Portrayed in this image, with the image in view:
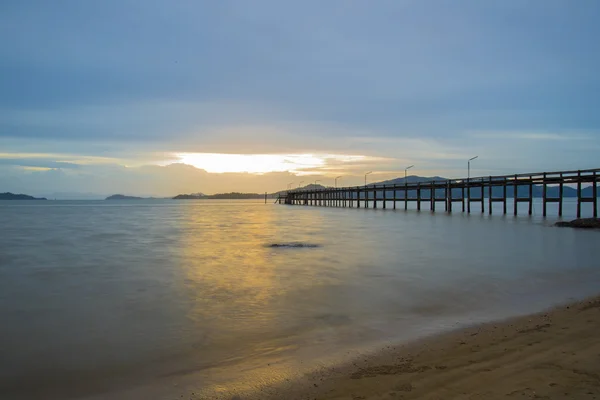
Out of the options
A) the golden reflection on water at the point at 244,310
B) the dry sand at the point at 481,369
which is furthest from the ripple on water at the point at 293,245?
the dry sand at the point at 481,369

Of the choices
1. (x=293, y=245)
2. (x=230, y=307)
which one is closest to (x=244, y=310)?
(x=230, y=307)

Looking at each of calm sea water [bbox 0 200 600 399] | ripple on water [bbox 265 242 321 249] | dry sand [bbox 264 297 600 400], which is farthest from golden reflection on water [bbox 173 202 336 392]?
ripple on water [bbox 265 242 321 249]

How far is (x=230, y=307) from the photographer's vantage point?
8484 mm

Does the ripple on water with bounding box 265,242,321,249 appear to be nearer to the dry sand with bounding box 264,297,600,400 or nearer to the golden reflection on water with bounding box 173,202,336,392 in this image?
the golden reflection on water with bounding box 173,202,336,392

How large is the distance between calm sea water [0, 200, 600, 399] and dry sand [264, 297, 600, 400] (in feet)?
1.82

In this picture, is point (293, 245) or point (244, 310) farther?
point (293, 245)

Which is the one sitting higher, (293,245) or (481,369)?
(481,369)

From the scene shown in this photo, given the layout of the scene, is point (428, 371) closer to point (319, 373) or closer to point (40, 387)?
point (319, 373)

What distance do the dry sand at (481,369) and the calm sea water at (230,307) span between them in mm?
555

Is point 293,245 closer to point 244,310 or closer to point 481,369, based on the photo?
point 244,310

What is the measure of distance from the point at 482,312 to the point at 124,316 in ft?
20.9

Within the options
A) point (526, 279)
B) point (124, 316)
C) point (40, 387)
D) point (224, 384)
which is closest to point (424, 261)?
point (526, 279)

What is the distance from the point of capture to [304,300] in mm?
9031

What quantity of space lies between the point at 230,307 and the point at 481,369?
5237mm
